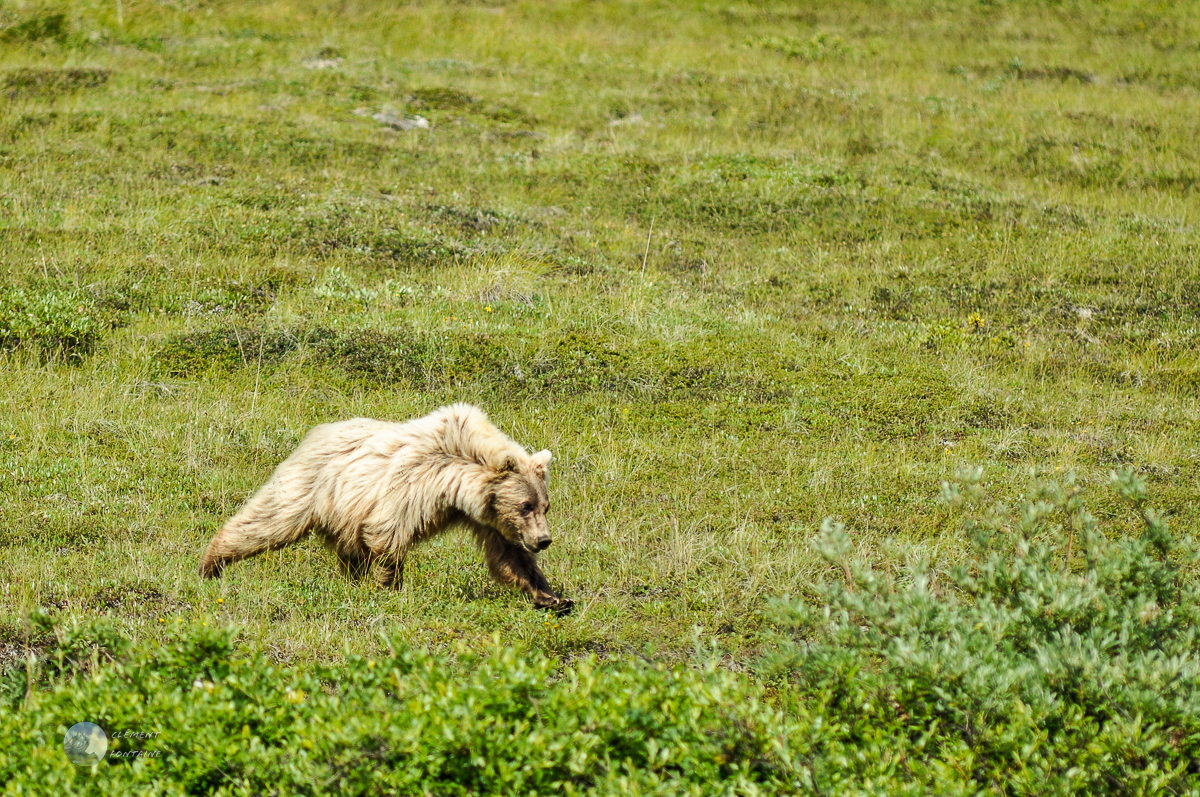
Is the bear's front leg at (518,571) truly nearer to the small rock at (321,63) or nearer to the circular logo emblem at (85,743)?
the circular logo emblem at (85,743)

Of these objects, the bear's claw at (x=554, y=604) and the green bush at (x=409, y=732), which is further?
the bear's claw at (x=554, y=604)

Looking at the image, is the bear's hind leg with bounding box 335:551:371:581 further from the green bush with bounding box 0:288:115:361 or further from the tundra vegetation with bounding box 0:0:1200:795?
the green bush with bounding box 0:288:115:361

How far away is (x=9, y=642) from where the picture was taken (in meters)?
5.93

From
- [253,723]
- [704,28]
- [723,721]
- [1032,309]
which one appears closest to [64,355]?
[253,723]

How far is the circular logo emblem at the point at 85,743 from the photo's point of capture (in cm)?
411

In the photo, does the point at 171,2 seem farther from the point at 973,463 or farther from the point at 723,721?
the point at 723,721

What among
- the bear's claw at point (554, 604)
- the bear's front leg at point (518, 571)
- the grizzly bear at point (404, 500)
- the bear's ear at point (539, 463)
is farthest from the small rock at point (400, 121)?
the bear's claw at point (554, 604)

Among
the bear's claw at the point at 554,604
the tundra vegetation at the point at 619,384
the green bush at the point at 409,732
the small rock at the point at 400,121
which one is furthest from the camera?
the small rock at the point at 400,121

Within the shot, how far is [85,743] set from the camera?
4.13m

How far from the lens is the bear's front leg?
22.3 feet

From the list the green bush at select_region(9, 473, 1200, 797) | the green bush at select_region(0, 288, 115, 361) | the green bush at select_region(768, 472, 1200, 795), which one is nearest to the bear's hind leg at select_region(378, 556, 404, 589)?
the green bush at select_region(9, 473, 1200, 797)

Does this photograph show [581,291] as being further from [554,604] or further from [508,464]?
[554,604]

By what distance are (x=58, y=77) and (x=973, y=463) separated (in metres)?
21.8

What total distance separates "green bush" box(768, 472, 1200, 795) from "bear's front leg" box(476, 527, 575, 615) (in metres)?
2.03
